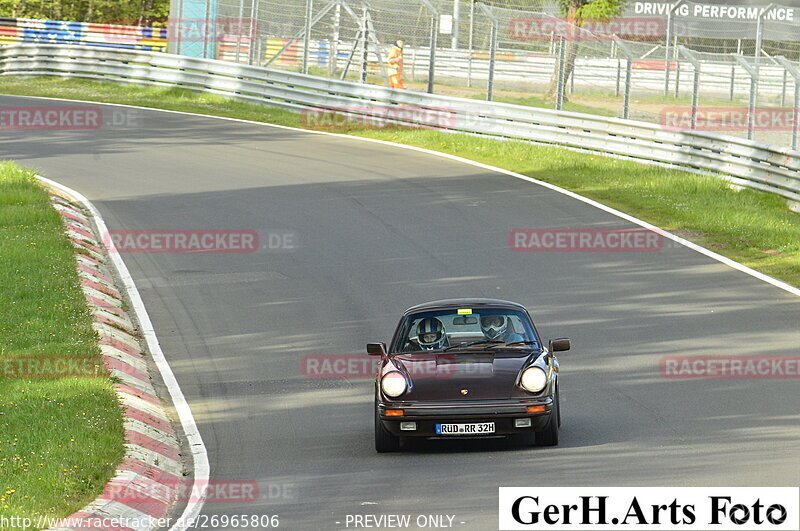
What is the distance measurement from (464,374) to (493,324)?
1151 millimetres

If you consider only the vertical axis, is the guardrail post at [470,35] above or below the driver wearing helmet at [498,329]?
above

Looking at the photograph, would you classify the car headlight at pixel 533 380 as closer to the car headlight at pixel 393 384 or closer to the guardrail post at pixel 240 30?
the car headlight at pixel 393 384

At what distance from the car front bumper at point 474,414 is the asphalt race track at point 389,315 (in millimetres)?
251

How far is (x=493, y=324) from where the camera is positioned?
38.3ft

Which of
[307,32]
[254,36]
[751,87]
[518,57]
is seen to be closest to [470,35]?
[518,57]

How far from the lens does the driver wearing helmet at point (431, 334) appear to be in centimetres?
1149

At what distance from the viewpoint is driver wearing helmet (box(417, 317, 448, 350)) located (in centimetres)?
1149

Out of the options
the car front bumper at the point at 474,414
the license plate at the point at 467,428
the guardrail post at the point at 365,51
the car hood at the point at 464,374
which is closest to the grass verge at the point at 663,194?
the guardrail post at the point at 365,51

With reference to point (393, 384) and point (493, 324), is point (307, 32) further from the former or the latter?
point (393, 384)

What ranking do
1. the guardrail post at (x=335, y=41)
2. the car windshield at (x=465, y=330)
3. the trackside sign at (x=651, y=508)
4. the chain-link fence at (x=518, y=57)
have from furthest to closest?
1. the guardrail post at (x=335, y=41)
2. the chain-link fence at (x=518, y=57)
3. the car windshield at (x=465, y=330)
4. the trackside sign at (x=651, y=508)

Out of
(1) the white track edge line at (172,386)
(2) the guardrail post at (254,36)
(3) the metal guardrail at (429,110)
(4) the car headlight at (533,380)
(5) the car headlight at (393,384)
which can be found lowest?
(1) the white track edge line at (172,386)

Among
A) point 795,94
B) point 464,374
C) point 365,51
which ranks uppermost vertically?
point 365,51

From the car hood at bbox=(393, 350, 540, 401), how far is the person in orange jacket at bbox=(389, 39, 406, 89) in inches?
832

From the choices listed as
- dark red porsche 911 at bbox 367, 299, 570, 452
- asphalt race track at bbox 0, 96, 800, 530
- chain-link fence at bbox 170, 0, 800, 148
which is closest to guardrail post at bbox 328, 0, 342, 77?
chain-link fence at bbox 170, 0, 800, 148
